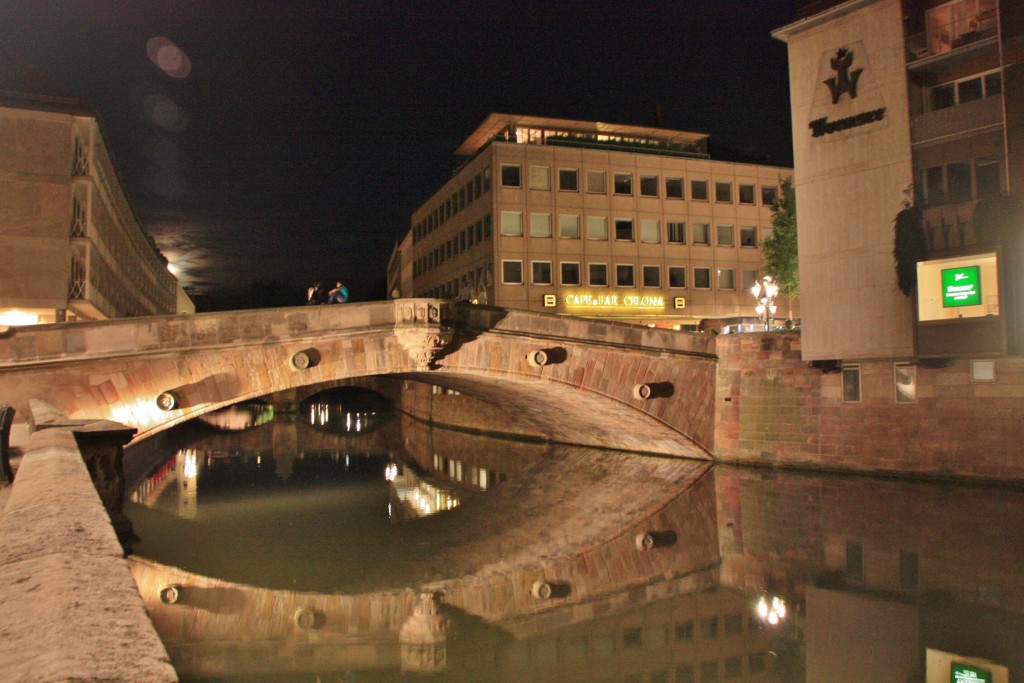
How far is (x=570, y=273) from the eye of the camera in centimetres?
4209

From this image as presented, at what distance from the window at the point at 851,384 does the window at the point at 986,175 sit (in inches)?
200

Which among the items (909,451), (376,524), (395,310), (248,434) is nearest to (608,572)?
(376,524)

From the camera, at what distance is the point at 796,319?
48594 mm

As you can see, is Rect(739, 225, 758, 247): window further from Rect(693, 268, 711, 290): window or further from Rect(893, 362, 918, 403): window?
Rect(893, 362, 918, 403): window

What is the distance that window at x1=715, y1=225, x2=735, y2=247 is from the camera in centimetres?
4512

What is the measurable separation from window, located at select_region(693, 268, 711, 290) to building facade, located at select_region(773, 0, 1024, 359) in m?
21.5

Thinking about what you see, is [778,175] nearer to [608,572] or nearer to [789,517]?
[789,517]

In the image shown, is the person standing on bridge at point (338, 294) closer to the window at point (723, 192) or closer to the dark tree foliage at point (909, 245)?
the dark tree foliage at point (909, 245)

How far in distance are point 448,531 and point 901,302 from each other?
1179cm

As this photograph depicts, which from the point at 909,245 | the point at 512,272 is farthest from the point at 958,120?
the point at 512,272

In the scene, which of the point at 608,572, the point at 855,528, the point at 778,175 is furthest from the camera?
the point at 778,175

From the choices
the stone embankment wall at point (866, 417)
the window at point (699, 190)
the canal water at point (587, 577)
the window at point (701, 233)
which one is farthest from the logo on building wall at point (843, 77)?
the window at point (701, 233)

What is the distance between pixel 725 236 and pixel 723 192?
2.24 metres

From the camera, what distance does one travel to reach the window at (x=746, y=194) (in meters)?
45.8
